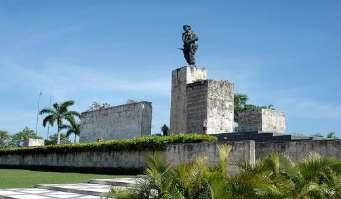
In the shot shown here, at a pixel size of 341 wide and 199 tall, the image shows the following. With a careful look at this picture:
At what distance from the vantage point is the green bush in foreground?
5.22 metres

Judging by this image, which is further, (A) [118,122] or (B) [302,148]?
(A) [118,122]

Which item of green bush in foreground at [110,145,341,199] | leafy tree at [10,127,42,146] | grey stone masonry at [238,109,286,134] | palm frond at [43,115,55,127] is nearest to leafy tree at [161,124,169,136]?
grey stone masonry at [238,109,286,134]

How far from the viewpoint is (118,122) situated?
1001 inches

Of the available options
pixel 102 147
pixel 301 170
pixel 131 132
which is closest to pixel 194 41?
pixel 131 132

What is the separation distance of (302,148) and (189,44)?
40.4ft

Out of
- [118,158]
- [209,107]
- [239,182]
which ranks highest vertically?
[209,107]

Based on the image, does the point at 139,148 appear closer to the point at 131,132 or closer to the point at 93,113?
the point at 131,132

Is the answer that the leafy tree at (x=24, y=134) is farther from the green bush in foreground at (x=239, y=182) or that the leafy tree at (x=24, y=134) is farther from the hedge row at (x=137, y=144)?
the green bush in foreground at (x=239, y=182)

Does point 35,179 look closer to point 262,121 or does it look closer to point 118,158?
point 118,158

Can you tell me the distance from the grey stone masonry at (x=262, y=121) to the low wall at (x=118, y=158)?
6332mm

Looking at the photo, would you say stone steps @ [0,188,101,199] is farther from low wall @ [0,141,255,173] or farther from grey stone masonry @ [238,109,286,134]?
grey stone masonry @ [238,109,286,134]

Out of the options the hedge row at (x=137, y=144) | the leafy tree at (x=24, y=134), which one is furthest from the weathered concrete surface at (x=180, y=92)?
the leafy tree at (x=24, y=134)

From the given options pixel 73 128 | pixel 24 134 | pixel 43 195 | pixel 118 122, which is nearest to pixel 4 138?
Answer: pixel 24 134

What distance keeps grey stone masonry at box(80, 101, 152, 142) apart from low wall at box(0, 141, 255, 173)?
9.88ft
